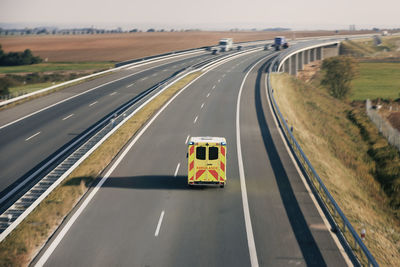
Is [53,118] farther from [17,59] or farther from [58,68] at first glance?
[17,59]

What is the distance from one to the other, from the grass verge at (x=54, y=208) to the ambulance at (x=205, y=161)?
17.4 ft

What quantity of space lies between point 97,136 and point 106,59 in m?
77.5

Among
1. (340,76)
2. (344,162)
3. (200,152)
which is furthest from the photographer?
(340,76)

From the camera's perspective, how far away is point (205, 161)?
797 inches

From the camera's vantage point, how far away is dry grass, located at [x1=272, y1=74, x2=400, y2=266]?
18906mm

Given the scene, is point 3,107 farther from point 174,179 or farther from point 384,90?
point 384,90

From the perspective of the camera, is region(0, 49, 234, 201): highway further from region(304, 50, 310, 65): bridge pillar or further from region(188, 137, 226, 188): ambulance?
region(304, 50, 310, 65): bridge pillar

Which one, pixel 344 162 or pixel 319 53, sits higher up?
pixel 319 53

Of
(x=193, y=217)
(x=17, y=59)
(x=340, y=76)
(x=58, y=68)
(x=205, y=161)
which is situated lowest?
(x=340, y=76)

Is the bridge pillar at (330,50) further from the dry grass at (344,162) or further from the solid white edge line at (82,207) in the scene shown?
the solid white edge line at (82,207)

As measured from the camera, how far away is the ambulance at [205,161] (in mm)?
20188

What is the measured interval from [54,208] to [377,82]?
90.8 metres

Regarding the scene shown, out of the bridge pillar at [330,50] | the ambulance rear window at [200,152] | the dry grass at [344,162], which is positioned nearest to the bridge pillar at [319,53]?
the bridge pillar at [330,50]

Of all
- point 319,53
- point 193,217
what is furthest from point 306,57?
point 193,217
